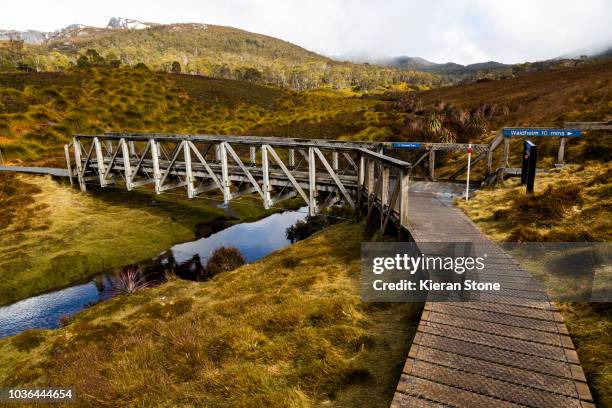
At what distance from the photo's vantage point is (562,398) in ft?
14.8

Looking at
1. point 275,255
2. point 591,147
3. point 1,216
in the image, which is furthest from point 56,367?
point 591,147

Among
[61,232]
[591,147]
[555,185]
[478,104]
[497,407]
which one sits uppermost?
[478,104]

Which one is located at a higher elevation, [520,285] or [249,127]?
[249,127]

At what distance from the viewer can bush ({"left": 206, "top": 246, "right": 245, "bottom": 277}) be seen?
17359 mm

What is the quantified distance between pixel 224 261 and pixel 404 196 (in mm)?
10661

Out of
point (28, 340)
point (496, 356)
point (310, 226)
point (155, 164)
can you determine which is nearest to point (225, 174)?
point (310, 226)

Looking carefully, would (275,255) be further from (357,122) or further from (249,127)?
(249,127)

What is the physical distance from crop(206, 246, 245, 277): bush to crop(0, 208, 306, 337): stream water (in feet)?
2.53

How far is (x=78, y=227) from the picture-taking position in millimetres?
22734

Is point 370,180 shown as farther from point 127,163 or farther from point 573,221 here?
point 127,163

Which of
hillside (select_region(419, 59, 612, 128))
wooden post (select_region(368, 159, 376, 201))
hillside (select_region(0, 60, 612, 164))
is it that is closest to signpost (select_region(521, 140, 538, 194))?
wooden post (select_region(368, 159, 376, 201))

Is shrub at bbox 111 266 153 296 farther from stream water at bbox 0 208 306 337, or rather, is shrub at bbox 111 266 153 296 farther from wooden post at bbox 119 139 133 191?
wooden post at bbox 119 139 133 191

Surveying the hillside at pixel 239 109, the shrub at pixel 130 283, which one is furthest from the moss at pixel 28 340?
the hillside at pixel 239 109

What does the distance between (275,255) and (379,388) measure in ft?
30.1
